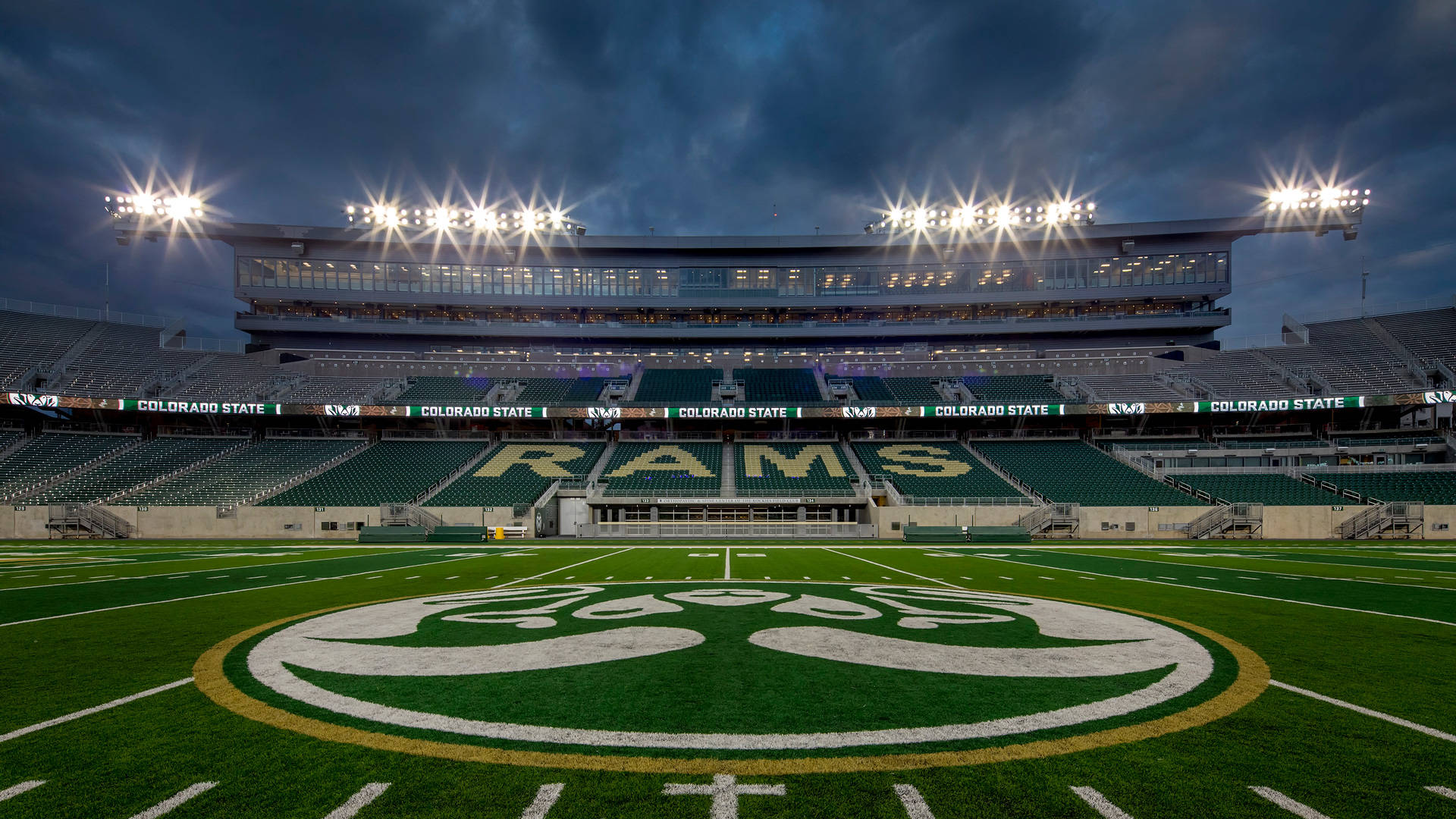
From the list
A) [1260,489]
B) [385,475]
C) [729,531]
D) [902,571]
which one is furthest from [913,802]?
[1260,489]

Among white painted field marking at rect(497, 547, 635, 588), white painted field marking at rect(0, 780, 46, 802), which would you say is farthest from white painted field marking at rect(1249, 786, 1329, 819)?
white painted field marking at rect(497, 547, 635, 588)

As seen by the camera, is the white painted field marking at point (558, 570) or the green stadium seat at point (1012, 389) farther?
the green stadium seat at point (1012, 389)

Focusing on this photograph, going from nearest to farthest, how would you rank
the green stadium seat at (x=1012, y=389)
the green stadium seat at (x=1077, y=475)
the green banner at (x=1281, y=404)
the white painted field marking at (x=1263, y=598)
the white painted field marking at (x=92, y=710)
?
the white painted field marking at (x=92, y=710) < the white painted field marking at (x=1263, y=598) < the green stadium seat at (x=1077, y=475) < the green banner at (x=1281, y=404) < the green stadium seat at (x=1012, y=389)

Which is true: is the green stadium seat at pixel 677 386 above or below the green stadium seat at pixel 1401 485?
above

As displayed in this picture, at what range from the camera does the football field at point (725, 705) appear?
3.65 m

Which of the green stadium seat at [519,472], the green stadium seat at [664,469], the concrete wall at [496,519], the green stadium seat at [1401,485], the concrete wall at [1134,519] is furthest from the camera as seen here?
the green stadium seat at [664,469]

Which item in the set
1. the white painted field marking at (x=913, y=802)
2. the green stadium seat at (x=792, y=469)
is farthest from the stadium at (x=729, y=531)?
the green stadium seat at (x=792, y=469)

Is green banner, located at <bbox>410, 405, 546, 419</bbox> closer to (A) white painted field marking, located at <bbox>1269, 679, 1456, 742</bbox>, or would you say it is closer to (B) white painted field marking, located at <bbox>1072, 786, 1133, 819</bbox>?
(A) white painted field marking, located at <bbox>1269, 679, 1456, 742</bbox>

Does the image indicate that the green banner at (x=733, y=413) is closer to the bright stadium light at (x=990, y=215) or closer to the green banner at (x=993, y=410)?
the green banner at (x=993, y=410)

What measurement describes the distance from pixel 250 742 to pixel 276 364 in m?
60.5

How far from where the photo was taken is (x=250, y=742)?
443cm

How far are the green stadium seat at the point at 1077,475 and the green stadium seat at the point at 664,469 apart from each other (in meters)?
21.1

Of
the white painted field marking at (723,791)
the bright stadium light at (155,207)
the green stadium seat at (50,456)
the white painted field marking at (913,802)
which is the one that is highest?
the bright stadium light at (155,207)

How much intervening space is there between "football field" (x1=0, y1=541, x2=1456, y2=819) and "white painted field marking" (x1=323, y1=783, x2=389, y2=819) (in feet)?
0.08
